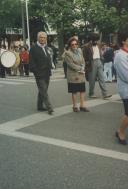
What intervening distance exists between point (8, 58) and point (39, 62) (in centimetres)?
1128

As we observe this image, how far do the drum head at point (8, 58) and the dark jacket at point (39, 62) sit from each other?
11.1 metres

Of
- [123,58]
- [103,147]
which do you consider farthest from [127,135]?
[123,58]

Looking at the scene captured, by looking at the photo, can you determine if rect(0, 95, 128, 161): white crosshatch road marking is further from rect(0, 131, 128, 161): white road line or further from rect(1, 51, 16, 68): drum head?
rect(1, 51, 16, 68): drum head

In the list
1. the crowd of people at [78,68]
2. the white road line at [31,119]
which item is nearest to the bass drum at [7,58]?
the crowd of people at [78,68]

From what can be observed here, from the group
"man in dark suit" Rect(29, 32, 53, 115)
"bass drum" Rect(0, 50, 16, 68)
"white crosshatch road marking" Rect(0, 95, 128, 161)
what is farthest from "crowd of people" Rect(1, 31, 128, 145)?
"bass drum" Rect(0, 50, 16, 68)

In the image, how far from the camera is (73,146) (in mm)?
7738

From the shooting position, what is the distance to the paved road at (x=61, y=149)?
602 centimetres

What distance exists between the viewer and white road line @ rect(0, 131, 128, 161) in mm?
7168

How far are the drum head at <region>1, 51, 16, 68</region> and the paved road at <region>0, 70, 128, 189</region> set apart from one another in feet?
32.0

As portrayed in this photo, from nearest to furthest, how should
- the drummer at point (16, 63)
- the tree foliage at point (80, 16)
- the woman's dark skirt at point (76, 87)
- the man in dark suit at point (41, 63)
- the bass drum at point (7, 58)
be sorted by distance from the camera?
the man in dark suit at point (41, 63)
the woman's dark skirt at point (76, 87)
the bass drum at point (7, 58)
the drummer at point (16, 63)
the tree foliage at point (80, 16)

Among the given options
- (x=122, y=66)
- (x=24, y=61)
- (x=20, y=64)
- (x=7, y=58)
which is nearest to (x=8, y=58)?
(x=7, y=58)

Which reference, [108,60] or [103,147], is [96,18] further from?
[103,147]

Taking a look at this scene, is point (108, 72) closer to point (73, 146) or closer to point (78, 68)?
point (78, 68)

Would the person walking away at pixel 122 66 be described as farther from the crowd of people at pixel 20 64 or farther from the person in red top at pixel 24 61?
the person in red top at pixel 24 61
